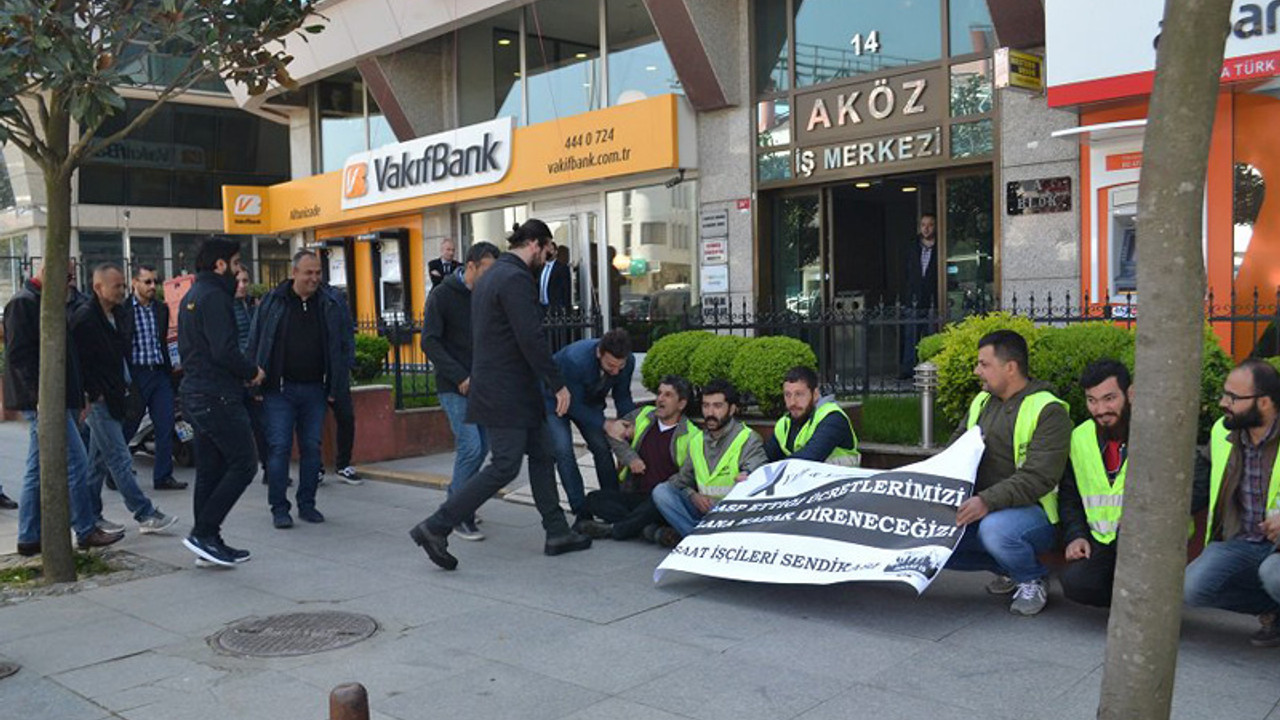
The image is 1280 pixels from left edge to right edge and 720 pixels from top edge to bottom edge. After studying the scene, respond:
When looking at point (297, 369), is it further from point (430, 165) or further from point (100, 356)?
point (430, 165)

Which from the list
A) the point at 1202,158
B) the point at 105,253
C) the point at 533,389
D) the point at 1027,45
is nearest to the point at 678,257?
the point at 1027,45

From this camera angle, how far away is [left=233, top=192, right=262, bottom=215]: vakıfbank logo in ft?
73.7

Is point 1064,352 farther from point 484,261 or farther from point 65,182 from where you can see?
point 65,182

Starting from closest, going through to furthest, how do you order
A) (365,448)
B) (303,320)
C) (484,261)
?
(484,261), (303,320), (365,448)

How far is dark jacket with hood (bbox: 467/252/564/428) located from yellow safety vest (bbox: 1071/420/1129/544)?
2891 mm

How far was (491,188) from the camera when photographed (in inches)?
669

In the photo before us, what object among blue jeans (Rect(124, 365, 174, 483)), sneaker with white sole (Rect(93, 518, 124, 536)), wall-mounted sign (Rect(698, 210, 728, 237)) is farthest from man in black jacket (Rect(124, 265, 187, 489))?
wall-mounted sign (Rect(698, 210, 728, 237))

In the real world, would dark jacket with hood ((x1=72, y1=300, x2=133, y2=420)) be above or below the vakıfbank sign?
below

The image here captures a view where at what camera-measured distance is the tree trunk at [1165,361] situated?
8.59 ft

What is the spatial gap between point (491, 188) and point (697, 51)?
465 centimetres

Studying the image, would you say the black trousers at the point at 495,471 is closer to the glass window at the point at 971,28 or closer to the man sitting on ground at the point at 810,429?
the man sitting on ground at the point at 810,429

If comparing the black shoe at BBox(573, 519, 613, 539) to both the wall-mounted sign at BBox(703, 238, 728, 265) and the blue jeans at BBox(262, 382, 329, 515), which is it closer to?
the blue jeans at BBox(262, 382, 329, 515)

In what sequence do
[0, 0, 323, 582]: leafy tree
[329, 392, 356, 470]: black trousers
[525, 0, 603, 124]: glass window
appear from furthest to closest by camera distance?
[525, 0, 603, 124]: glass window
[329, 392, 356, 470]: black trousers
[0, 0, 323, 582]: leafy tree

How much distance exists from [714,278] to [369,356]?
178 inches
